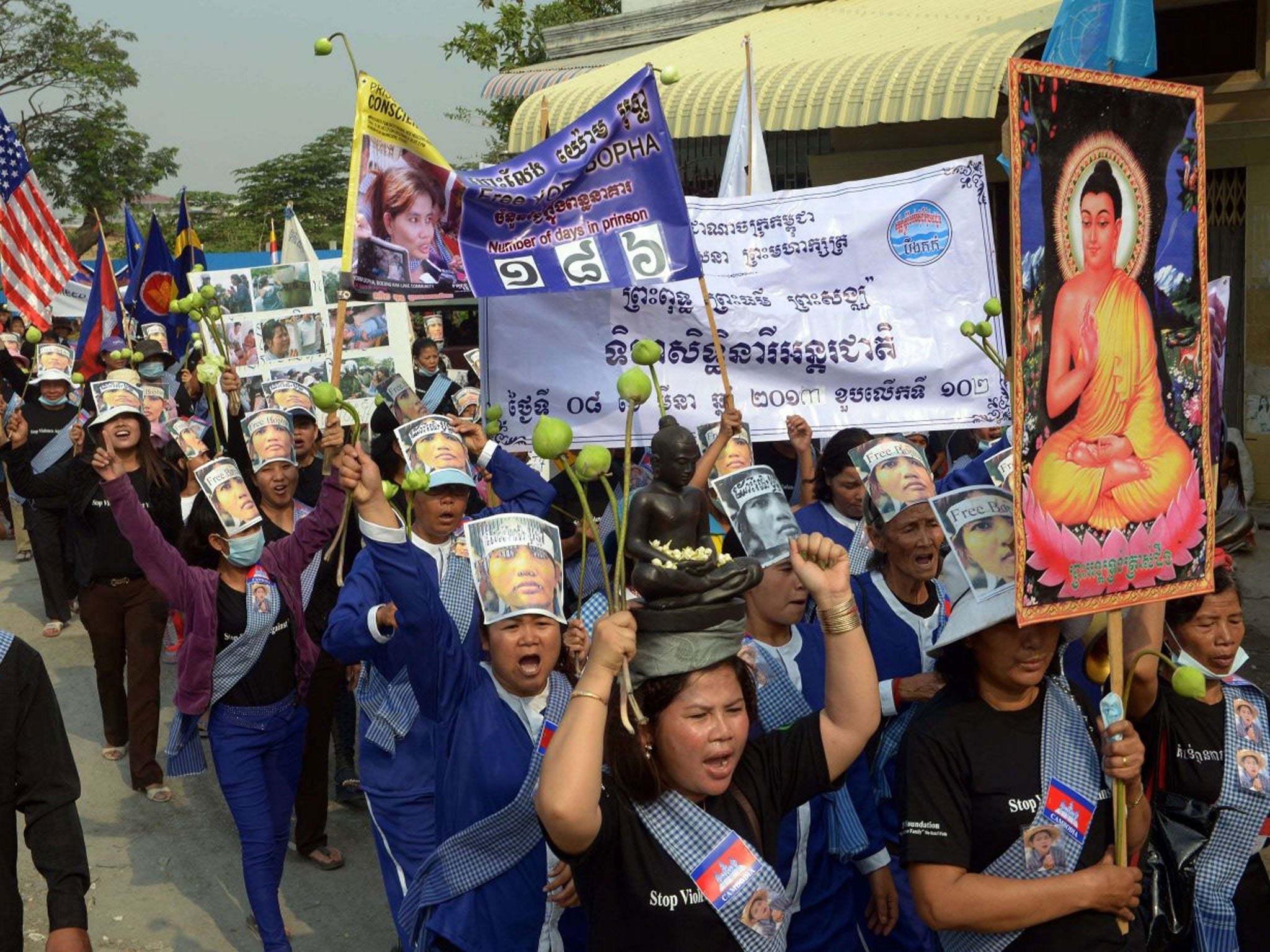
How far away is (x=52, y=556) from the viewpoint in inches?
437

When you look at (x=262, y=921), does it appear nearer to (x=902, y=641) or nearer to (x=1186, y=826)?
(x=902, y=641)

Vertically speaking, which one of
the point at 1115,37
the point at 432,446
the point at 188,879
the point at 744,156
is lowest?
the point at 188,879

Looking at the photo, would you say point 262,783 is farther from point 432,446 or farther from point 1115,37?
point 1115,37

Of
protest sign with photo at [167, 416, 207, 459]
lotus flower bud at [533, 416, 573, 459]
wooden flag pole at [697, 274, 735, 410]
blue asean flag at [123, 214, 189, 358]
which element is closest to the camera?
lotus flower bud at [533, 416, 573, 459]

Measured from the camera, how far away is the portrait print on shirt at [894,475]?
4.64 m

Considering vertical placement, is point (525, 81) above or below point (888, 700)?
above

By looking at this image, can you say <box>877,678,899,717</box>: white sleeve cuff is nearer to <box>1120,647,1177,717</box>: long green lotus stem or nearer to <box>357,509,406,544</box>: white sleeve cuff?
<box>1120,647,1177,717</box>: long green lotus stem

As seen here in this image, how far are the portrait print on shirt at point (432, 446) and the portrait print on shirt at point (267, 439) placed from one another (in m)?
1.24

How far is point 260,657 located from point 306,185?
131 feet

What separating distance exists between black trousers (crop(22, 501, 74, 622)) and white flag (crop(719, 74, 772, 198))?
6022mm

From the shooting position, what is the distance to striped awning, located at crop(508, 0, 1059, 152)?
36.1ft

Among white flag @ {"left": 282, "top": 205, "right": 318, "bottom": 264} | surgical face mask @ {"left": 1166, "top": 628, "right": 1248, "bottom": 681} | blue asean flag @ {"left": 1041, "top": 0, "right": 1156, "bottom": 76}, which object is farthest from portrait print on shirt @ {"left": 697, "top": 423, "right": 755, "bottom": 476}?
white flag @ {"left": 282, "top": 205, "right": 318, "bottom": 264}

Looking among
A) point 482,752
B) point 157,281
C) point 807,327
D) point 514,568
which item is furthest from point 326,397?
point 157,281

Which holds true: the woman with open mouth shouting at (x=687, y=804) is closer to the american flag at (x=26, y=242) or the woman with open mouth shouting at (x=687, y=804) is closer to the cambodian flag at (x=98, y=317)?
the american flag at (x=26, y=242)
